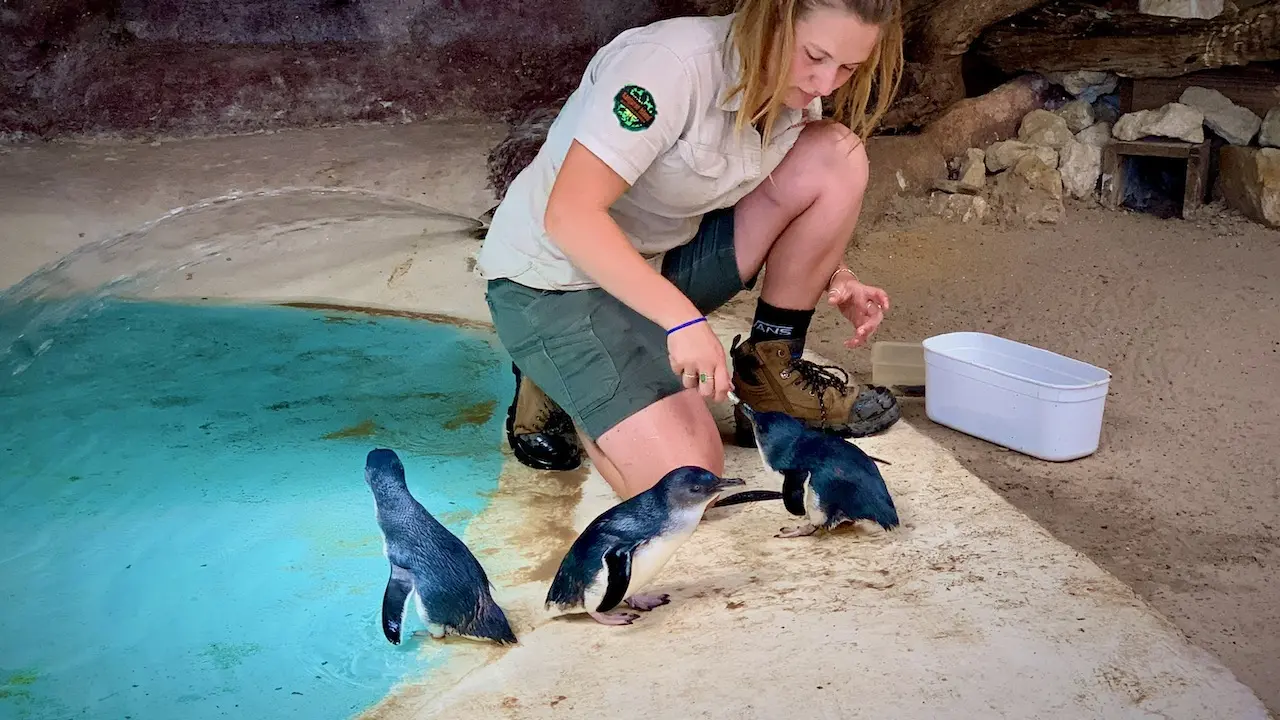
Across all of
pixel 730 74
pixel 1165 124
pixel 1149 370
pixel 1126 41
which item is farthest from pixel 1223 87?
pixel 730 74

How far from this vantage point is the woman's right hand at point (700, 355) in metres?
2.11

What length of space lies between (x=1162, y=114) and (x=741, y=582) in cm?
376

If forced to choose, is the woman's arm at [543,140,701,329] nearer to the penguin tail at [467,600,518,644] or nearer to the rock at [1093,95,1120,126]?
the penguin tail at [467,600,518,644]

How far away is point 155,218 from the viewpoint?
442 centimetres

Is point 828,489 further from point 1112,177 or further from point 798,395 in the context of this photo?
point 1112,177

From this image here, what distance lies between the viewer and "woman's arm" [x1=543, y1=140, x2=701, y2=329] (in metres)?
2.17

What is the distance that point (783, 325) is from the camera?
297 cm

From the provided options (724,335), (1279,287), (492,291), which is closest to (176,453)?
(492,291)

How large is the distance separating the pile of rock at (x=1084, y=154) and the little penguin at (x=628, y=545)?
350 centimetres

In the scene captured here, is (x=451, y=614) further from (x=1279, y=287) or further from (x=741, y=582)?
(x=1279, y=287)

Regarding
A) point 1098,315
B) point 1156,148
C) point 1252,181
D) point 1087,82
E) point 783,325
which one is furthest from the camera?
point 1087,82

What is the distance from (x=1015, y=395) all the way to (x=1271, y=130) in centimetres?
263

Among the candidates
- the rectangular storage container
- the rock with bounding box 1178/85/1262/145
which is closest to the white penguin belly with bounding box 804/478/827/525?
the rectangular storage container

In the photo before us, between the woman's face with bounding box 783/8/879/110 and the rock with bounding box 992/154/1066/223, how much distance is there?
310cm
